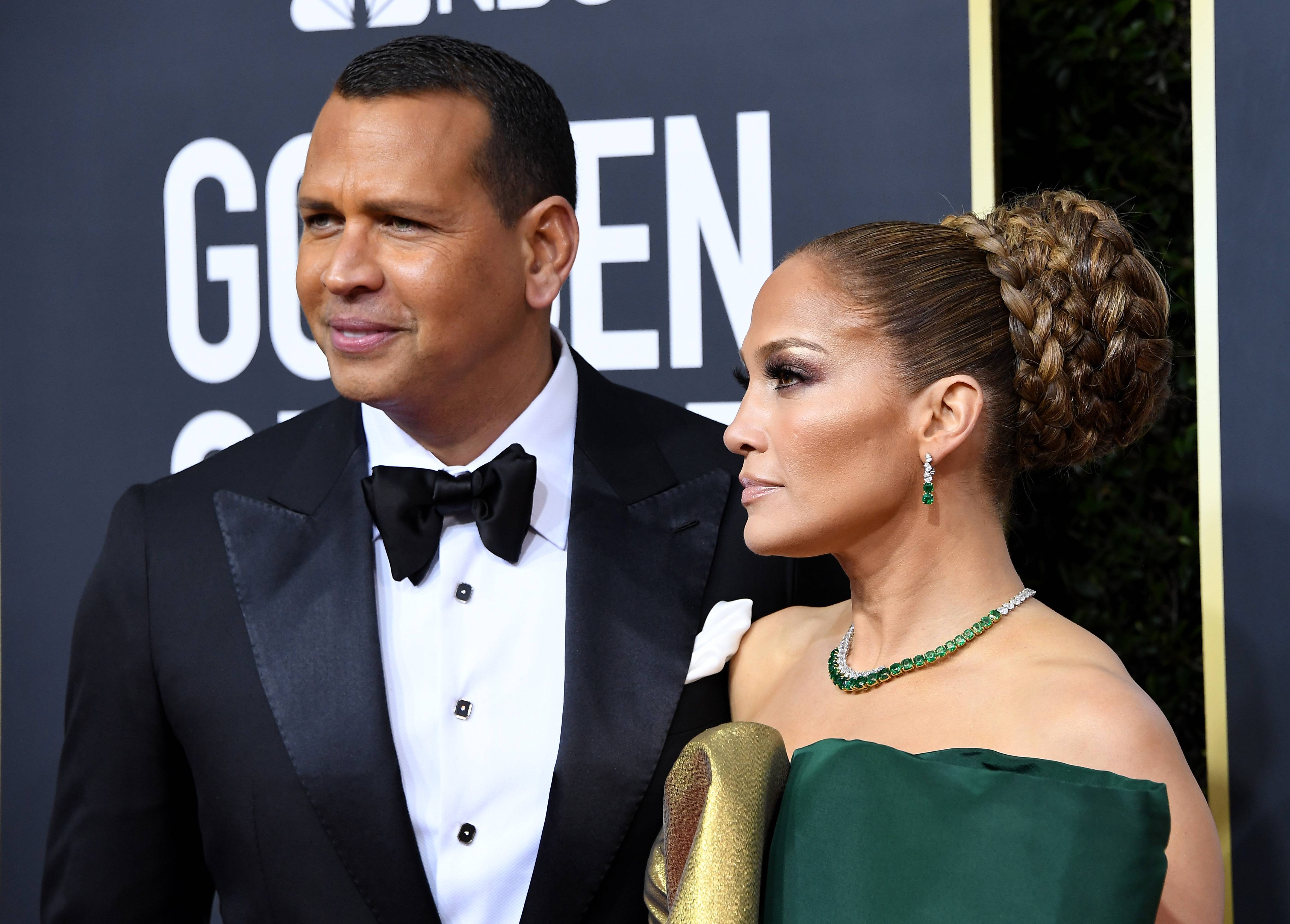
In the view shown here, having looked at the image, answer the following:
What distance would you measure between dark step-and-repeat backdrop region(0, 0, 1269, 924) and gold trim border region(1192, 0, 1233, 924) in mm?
27

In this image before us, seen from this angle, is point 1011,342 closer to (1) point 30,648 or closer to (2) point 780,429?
(2) point 780,429

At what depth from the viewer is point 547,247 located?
1712 millimetres

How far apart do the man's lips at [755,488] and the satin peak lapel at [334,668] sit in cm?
49

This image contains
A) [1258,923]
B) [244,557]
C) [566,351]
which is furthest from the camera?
[1258,923]

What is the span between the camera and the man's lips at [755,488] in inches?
52.5

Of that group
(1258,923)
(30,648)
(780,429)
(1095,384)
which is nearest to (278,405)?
(30,648)

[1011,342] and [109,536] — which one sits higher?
[1011,342]

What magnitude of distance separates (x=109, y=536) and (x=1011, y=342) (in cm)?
116

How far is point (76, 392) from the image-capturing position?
2.53 meters

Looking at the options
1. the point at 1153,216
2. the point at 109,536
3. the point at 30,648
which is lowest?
the point at 30,648

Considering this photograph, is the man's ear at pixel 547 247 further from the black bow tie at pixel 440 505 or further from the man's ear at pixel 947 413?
the man's ear at pixel 947 413

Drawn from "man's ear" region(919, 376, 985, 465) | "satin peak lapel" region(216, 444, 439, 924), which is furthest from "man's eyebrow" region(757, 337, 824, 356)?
"satin peak lapel" region(216, 444, 439, 924)

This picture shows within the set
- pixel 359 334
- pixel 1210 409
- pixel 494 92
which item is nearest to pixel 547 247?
pixel 494 92

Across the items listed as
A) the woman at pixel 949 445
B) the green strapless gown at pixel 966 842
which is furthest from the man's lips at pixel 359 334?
the green strapless gown at pixel 966 842
